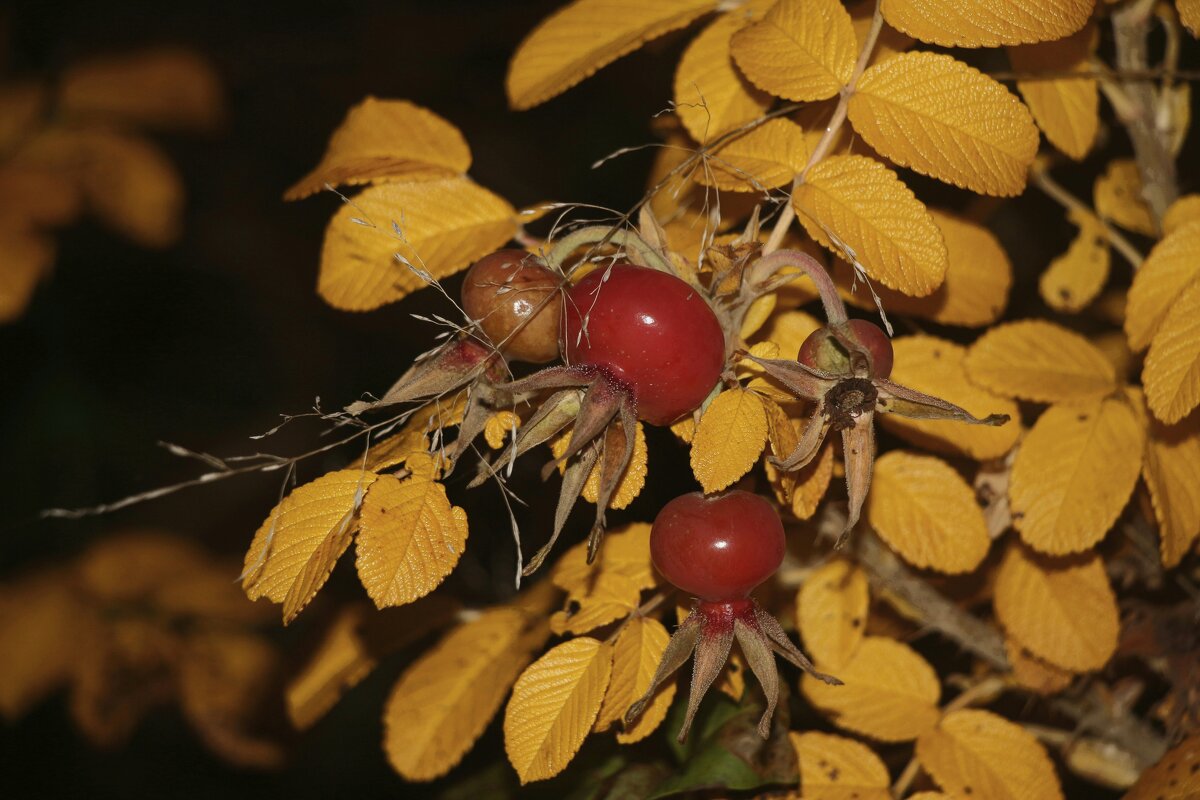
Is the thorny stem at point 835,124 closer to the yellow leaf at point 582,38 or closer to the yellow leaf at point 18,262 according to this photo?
the yellow leaf at point 582,38

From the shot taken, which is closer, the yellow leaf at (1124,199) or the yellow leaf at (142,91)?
the yellow leaf at (1124,199)

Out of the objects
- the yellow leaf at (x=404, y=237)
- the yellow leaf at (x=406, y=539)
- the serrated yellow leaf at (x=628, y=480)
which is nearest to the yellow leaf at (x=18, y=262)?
the yellow leaf at (x=404, y=237)

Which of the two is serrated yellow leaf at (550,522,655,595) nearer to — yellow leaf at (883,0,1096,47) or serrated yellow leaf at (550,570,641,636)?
serrated yellow leaf at (550,570,641,636)

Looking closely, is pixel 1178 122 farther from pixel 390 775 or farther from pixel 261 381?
pixel 261 381

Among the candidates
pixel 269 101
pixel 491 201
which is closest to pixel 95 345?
pixel 269 101

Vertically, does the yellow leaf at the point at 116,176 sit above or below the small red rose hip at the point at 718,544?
below

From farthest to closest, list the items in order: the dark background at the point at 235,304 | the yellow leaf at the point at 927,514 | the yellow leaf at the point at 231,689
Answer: the dark background at the point at 235,304, the yellow leaf at the point at 231,689, the yellow leaf at the point at 927,514

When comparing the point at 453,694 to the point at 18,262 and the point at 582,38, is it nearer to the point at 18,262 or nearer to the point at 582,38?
the point at 582,38

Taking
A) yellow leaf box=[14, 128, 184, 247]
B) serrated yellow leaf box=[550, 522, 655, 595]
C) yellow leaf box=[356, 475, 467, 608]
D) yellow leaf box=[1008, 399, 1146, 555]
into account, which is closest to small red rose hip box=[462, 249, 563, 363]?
yellow leaf box=[356, 475, 467, 608]
